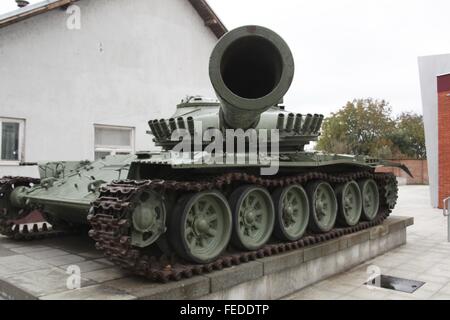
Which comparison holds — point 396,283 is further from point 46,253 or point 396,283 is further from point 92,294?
point 46,253

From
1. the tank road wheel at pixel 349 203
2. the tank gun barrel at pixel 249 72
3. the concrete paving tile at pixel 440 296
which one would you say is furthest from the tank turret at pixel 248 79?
the concrete paving tile at pixel 440 296

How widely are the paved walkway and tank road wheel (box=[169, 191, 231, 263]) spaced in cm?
136

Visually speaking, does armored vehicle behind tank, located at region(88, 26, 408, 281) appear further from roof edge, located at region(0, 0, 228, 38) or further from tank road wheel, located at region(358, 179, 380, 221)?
roof edge, located at region(0, 0, 228, 38)

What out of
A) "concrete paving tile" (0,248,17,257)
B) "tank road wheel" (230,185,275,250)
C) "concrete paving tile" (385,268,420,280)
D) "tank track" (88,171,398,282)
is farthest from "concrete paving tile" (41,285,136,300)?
"concrete paving tile" (385,268,420,280)

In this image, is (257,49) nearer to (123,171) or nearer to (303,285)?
(123,171)

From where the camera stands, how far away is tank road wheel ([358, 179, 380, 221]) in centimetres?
819

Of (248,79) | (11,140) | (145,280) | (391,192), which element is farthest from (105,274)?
(391,192)

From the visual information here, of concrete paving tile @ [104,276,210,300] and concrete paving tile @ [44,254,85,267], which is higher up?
concrete paving tile @ [44,254,85,267]

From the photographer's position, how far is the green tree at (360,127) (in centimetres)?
4559

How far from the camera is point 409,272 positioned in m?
7.01

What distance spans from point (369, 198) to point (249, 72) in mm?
4497
